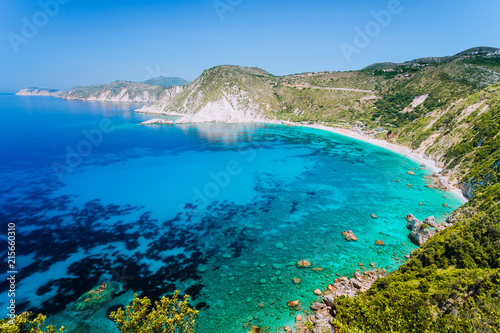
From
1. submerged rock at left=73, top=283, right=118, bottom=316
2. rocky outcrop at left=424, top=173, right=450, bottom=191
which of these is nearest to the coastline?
rocky outcrop at left=424, top=173, right=450, bottom=191

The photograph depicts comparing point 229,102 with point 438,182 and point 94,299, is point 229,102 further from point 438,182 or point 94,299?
point 94,299

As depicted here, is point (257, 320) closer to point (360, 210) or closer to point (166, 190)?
point (360, 210)

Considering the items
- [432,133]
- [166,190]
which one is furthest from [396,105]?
[166,190]

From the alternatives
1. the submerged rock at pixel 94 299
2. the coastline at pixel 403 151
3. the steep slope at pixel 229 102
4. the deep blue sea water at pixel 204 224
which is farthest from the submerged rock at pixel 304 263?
the steep slope at pixel 229 102

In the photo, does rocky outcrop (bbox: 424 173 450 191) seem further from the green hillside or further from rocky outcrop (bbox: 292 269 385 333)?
rocky outcrop (bbox: 292 269 385 333)

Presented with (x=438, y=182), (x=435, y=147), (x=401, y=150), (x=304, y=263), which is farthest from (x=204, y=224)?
(x=401, y=150)

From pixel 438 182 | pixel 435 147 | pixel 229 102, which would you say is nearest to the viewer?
pixel 438 182
